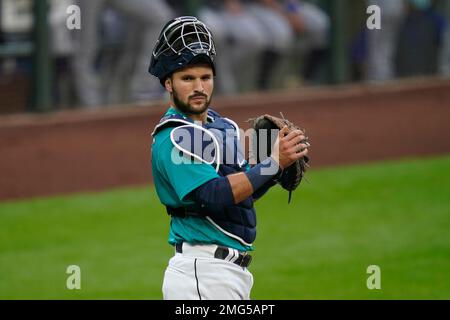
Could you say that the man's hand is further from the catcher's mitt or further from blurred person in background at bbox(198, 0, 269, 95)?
blurred person in background at bbox(198, 0, 269, 95)

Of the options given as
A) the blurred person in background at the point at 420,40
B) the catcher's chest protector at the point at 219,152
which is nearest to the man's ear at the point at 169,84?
the catcher's chest protector at the point at 219,152

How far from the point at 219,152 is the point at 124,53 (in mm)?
6072

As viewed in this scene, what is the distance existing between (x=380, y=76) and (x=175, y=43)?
7297 mm

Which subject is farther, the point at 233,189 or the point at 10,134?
the point at 10,134

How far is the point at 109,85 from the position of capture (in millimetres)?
10664

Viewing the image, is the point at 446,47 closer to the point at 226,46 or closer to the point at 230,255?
the point at 226,46

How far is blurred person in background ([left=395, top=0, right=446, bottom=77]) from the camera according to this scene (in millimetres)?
12156

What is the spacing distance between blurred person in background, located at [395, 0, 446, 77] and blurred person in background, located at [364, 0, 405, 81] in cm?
11

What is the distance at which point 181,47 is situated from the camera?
15.6 ft

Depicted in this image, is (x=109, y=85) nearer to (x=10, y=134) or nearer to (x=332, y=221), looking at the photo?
(x=10, y=134)

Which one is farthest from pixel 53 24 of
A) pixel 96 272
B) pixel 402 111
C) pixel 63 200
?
pixel 402 111

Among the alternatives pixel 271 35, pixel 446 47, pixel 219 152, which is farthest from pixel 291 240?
pixel 219 152

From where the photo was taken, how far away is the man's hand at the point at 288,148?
4.70 m

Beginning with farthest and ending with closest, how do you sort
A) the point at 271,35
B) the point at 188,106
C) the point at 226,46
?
the point at 271,35 → the point at 226,46 → the point at 188,106
